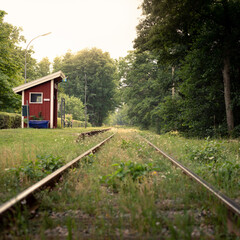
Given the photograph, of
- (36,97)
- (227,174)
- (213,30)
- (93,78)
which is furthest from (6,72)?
(93,78)

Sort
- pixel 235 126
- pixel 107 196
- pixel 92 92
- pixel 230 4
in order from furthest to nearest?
pixel 92 92, pixel 235 126, pixel 230 4, pixel 107 196

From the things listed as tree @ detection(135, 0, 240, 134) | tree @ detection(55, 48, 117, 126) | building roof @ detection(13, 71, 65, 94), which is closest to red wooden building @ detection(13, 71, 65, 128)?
building roof @ detection(13, 71, 65, 94)

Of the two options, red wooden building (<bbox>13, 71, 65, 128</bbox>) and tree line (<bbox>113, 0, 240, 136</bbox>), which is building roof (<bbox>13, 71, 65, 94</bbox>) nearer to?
red wooden building (<bbox>13, 71, 65, 128</bbox>)

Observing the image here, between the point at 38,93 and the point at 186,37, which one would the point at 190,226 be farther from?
the point at 38,93

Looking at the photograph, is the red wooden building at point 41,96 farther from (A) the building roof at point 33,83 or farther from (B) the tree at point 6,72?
(B) the tree at point 6,72

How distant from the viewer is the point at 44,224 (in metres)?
1.86

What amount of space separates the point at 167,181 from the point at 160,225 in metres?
1.40

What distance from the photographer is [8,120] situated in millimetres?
18734

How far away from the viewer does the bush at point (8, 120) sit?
17561mm

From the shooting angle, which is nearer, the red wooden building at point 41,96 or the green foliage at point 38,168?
the green foliage at point 38,168

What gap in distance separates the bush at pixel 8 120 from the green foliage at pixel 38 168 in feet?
50.5

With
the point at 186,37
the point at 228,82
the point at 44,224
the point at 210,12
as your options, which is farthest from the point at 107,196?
the point at 186,37

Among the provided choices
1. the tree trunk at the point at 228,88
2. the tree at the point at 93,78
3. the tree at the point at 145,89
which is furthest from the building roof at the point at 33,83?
the tree at the point at 93,78

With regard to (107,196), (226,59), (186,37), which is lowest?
(107,196)
